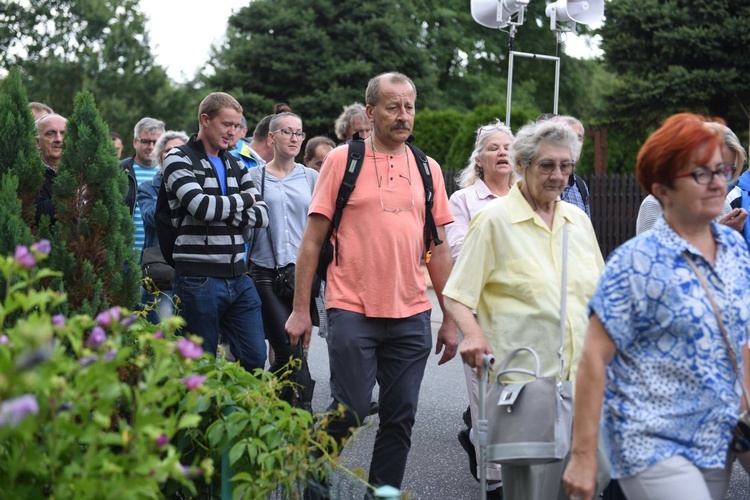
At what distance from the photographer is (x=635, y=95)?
85.4 ft

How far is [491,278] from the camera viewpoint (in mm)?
4258

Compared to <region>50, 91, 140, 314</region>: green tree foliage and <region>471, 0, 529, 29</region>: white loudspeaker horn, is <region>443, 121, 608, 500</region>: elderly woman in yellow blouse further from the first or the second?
<region>471, 0, 529, 29</region>: white loudspeaker horn

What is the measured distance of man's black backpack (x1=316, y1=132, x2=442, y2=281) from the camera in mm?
4859

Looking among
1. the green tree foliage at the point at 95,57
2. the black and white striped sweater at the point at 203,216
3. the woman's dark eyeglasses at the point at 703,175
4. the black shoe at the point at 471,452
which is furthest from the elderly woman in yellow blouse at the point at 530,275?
the green tree foliage at the point at 95,57

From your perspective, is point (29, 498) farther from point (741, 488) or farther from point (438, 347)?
point (741, 488)

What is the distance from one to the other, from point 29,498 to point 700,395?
5.93 ft

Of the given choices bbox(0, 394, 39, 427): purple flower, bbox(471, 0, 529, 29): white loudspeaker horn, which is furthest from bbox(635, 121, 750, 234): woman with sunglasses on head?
bbox(471, 0, 529, 29): white loudspeaker horn

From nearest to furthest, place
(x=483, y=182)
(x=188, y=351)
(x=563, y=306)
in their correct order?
1. (x=188, y=351)
2. (x=563, y=306)
3. (x=483, y=182)

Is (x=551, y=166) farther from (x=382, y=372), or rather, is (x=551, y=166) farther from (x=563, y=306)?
(x=382, y=372)

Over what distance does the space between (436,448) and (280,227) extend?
175 centimetres

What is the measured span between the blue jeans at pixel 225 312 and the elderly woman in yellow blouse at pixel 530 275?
6.58ft

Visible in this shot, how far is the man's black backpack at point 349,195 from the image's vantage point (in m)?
4.86

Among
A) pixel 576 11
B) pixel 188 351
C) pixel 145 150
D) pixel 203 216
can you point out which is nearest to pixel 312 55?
pixel 576 11

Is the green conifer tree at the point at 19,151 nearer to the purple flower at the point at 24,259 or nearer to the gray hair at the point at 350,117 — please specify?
the purple flower at the point at 24,259
